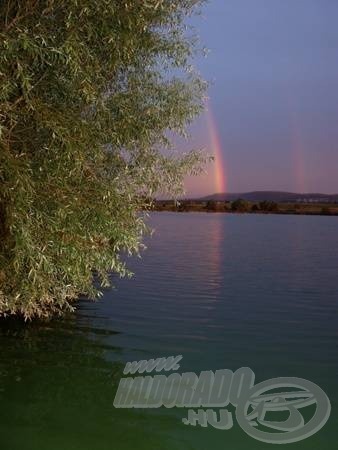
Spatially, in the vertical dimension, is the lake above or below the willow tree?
below

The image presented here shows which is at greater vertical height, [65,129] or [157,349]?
[65,129]

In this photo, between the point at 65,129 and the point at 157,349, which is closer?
the point at 65,129

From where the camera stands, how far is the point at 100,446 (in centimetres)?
1009

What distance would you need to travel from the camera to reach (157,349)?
16.6 m

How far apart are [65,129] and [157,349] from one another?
306 inches

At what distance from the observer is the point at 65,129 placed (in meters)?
11.4

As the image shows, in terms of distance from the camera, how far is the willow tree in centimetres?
1133

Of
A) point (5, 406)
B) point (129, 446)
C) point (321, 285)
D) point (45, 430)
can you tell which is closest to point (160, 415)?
point (129, 446)

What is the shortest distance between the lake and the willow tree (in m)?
2.25

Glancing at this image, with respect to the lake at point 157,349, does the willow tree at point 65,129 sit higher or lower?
higher

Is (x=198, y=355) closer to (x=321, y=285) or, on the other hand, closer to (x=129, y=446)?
(x=129, y=446)

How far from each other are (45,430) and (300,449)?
4.71m

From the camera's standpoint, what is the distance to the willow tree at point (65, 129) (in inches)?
446

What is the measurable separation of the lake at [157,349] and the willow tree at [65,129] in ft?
7.37
